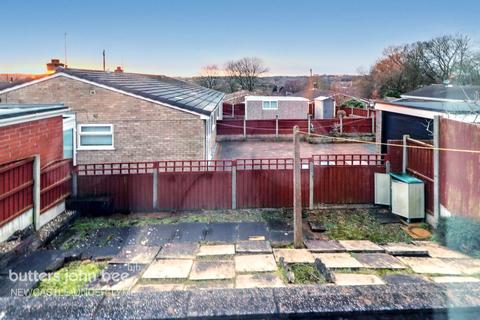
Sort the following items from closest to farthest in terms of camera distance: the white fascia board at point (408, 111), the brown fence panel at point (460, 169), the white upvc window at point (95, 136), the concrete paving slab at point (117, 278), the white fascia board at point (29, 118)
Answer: the concrete paving slab at point (117, 278)
the white fascia board at point (29, 118)
the brown fence panel at point (460, 169)
the white fascia board at point (408, 111)
the white upvc window at point (95, 136)

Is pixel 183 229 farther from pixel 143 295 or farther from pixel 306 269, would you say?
pixel 143 295

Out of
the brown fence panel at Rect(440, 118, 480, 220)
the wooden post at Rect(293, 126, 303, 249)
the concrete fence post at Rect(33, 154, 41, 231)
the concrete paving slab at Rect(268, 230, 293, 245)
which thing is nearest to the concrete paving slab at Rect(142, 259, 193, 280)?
the concrete paving slab at Rect(268, 230, 293, 245)

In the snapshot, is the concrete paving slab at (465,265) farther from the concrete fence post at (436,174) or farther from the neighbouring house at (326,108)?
the neighbouring house at (326,108)

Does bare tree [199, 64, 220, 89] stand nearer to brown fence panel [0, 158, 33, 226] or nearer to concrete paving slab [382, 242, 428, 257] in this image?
brown fence panel [0, 158, 33, 226]

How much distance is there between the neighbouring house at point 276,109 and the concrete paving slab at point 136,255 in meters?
22.6

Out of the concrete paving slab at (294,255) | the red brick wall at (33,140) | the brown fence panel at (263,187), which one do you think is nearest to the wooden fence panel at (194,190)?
the brown fence panel at (263,187)

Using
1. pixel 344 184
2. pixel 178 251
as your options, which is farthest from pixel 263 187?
pixel 178 251

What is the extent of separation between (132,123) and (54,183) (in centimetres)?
456

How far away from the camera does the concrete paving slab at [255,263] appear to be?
5914 mm

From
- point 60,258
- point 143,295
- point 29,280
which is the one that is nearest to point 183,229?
point 60,258

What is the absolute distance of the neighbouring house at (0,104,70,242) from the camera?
22.1 ft

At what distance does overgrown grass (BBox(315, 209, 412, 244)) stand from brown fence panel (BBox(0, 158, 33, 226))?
6026 millimetres

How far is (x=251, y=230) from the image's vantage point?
27.6 ft

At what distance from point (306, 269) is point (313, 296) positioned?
4.31 meters
